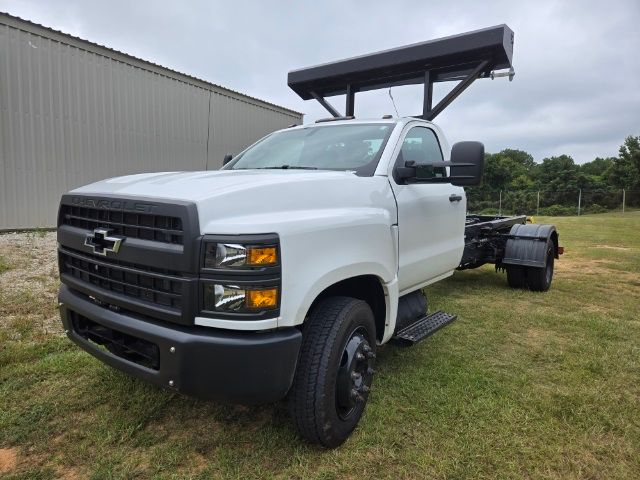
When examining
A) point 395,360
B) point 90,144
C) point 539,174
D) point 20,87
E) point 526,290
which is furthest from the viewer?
point 539,174

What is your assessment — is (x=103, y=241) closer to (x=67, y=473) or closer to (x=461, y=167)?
(x=67, y=473)

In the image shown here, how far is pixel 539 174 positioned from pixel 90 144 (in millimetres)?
55705

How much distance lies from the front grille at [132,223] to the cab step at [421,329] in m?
1.87

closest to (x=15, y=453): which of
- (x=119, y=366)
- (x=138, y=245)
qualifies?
(x=119, y=366)

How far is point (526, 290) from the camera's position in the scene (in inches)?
261

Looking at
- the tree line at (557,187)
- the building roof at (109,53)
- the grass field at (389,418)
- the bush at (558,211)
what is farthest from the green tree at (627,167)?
the grass field at (389,418)

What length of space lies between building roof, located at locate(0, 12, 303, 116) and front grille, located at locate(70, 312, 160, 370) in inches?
334

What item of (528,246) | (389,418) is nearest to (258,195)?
(389,418)

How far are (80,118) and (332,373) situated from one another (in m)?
9.76

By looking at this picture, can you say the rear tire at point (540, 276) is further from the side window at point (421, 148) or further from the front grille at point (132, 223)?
the front grille at point (132, 223)

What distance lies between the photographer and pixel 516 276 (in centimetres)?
657

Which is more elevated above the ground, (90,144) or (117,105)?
(117,105)

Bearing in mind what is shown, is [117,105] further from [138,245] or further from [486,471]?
[486,471]

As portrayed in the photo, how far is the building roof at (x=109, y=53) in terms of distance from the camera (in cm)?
865
